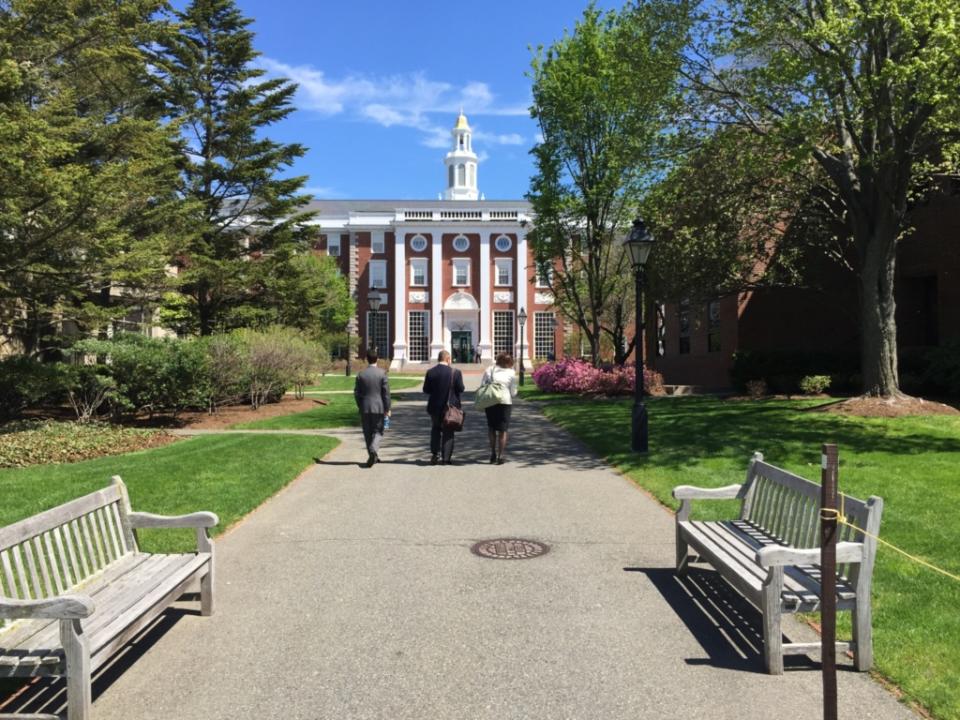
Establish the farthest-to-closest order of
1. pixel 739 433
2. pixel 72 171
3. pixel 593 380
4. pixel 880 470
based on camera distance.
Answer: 1. pixel 593 380
2. pixel 739 433
3. pixel 72 171
4. pixel 880 470

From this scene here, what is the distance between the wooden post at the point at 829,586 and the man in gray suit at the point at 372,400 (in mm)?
8081

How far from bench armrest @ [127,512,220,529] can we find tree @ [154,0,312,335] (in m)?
21.5

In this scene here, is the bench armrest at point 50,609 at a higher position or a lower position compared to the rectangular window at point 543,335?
lower

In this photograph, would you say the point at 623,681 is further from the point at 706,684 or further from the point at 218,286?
the point at 218,286

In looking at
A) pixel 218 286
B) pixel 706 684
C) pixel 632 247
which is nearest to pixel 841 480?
pixel 632 247

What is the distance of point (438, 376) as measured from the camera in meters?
10.7

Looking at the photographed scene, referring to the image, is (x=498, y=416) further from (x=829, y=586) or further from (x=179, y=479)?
(x=829, y=586)

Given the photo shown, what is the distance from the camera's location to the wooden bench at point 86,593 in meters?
3.24

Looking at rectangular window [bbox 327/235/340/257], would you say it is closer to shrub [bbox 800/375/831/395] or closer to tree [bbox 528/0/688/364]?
tree [bbox 528/0/688/364]

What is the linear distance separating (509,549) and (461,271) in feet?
190

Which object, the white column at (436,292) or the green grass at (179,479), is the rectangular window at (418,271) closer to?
the white column at (436,292)

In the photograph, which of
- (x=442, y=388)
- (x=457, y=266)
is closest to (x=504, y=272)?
(x=457, y=266)

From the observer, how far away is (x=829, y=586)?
290 centimetres

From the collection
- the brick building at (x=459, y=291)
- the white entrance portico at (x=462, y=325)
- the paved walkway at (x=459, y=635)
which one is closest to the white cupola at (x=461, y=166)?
the brick building at (x=459, y=291)
